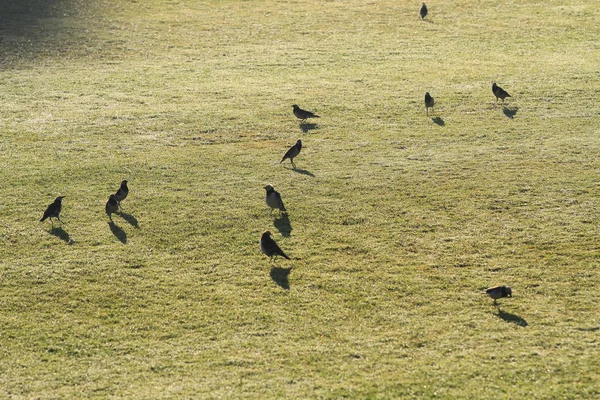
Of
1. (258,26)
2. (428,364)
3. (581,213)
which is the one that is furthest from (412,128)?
(258,26)

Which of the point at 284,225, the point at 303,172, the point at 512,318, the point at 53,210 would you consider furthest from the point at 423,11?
the point at 512,318

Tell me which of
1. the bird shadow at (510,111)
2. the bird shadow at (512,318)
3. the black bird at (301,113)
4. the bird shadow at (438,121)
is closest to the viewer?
the bird shadow at (512,318)

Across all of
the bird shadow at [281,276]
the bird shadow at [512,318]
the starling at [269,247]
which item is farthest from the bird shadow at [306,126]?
the bird shadow at [512,318]

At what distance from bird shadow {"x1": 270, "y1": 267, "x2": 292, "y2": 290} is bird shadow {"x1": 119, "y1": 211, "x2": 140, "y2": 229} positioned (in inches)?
181

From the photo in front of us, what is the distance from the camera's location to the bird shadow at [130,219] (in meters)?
20.3

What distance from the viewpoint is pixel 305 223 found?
20.2 m

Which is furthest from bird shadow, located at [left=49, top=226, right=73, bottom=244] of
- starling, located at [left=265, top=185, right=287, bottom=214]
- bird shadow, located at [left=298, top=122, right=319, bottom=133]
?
bird shadow, located at [left=298, top=122, right=319, bottom=133]

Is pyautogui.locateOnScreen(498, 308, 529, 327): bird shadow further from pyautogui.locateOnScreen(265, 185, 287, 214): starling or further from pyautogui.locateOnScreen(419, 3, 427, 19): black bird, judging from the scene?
pyautogui.locateOnScreen(419, 3, 427, 19): black bird

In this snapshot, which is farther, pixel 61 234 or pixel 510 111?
pixel 510 111

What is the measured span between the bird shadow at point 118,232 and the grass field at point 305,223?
5 cm

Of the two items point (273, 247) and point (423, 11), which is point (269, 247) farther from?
point (423, 11)

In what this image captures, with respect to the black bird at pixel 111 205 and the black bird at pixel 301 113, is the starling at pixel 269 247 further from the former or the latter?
the black bird at pixel 301 113

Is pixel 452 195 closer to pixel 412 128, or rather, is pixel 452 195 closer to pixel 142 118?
pixel 412 128

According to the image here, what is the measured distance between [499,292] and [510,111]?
15.6 metres
